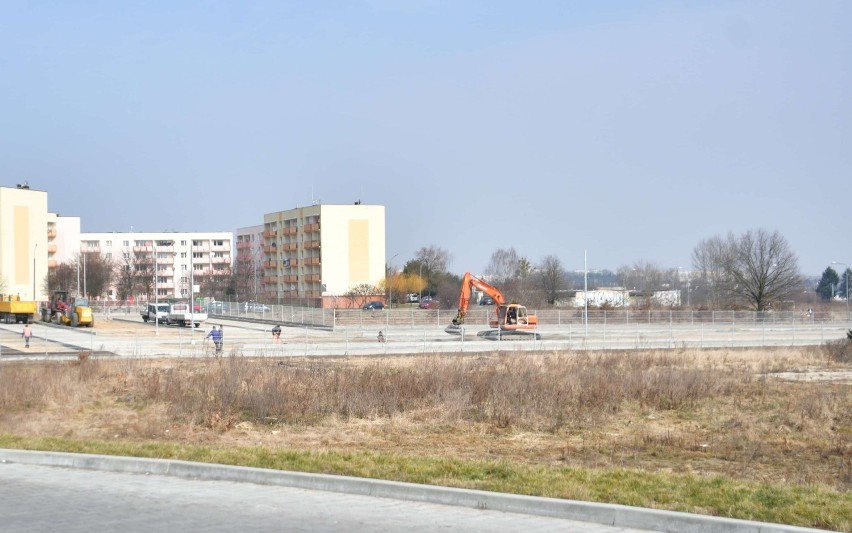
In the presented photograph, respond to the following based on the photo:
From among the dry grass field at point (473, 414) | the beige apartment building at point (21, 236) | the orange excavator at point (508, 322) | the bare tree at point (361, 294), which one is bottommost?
the dry grass field at point (473, 414)

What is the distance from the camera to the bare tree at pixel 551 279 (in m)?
130

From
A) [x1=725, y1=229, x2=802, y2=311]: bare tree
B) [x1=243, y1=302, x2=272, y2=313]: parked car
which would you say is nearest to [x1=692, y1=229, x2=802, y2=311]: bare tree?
[x1=725, y1=229, x2=802, y2=311]: bare tree

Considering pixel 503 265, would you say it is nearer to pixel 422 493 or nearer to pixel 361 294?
pixel 361 294

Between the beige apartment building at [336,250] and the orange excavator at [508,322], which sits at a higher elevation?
the beige apartment building at [336,250]

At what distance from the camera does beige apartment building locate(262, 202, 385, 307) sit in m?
118

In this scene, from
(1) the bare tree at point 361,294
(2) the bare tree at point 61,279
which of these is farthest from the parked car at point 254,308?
(2) the bare tree at point 61,279

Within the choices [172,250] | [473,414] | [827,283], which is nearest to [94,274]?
[172,250]

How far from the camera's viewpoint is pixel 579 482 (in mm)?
12078

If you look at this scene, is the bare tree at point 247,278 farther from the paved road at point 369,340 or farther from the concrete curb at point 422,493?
the concrete curb at point 422,493

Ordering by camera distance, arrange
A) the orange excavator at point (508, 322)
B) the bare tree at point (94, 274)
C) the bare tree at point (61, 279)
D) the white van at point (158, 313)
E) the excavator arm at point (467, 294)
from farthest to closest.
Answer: the bare tree at point (94, 274), the bare tree at point (61, 279), the white van at point (158, 313), the excavator arm at point (467, 294), the orange excavator at point (508, 322)

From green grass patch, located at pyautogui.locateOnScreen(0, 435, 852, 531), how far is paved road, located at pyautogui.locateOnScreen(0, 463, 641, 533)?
99 cm

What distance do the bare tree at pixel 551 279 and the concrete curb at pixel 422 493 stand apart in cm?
11181

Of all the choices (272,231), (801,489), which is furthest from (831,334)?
(272,231)

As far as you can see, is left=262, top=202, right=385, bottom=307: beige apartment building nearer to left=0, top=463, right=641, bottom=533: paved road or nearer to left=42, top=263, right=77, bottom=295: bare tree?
left=42, top=263, right=77, bottom=295: bare tree
